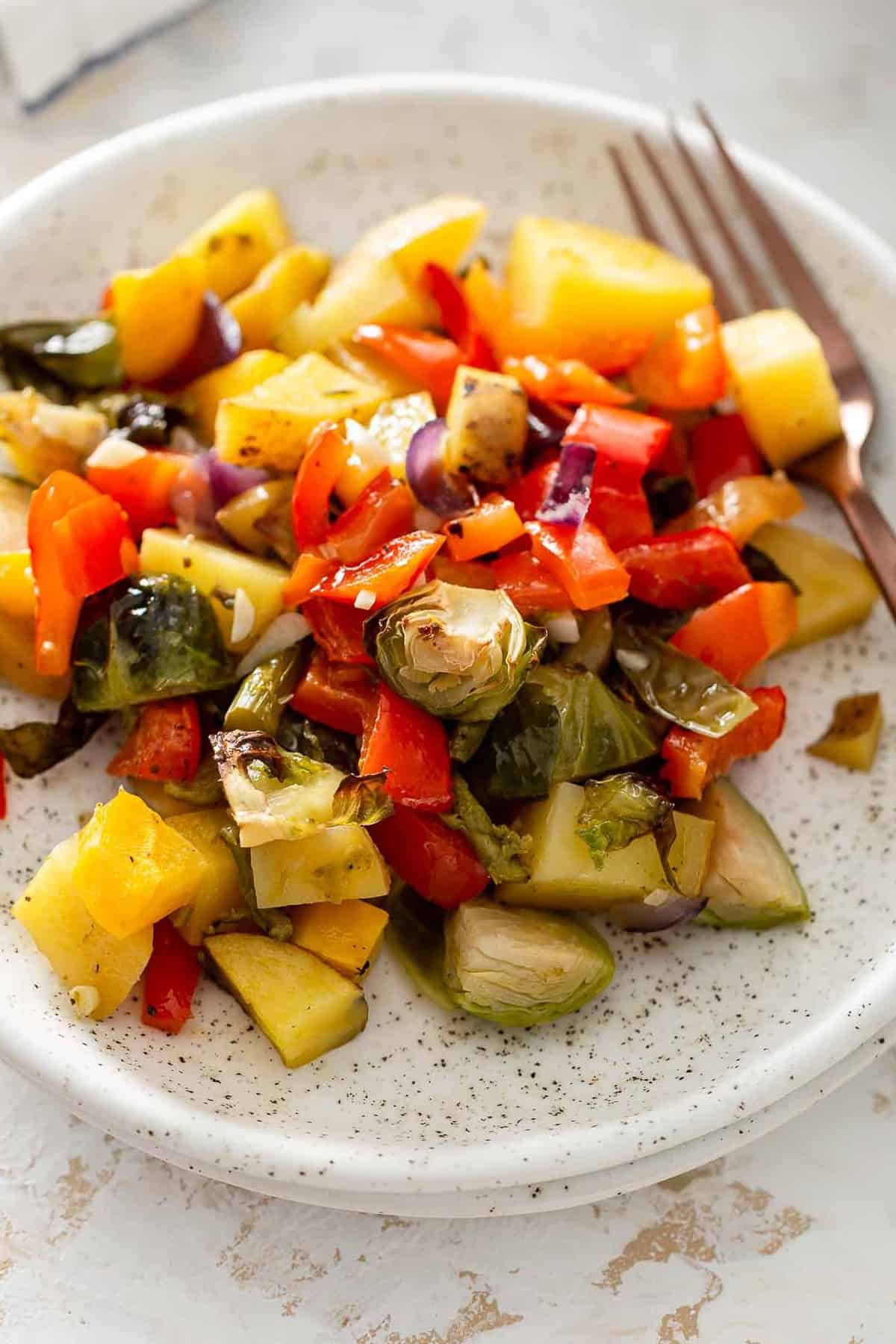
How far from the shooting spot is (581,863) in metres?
2.75

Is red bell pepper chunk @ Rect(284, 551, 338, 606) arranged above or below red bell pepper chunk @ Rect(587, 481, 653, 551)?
above

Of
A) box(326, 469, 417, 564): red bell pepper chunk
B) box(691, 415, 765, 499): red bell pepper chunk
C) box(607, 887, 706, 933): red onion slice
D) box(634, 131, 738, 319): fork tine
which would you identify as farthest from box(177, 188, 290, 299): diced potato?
box(607, 887, 706, 933): red onion slice

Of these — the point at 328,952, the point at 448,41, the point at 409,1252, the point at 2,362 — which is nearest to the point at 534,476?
the point at 328,952

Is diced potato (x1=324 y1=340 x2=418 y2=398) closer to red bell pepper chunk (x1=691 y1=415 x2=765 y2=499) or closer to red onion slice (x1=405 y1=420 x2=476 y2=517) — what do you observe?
red onion slice (x1=405 y1=420 x2=476 y2=517)

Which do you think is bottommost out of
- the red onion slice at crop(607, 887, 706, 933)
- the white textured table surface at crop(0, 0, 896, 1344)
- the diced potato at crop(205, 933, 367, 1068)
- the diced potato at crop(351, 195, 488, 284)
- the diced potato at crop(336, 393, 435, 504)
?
the white textured table surface at crop(0, 0, 896, 1344)

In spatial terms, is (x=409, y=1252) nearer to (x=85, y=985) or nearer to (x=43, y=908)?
(x=85, y=985)

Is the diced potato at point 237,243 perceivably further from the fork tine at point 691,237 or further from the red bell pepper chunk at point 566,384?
the fork tine at point 691,237

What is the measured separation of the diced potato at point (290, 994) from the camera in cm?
265

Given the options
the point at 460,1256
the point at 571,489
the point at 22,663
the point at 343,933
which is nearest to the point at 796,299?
the point at 571,489

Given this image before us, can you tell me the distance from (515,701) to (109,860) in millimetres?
897

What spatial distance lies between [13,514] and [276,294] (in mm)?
922

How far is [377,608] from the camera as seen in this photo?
2.79 m

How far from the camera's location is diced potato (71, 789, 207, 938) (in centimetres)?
258

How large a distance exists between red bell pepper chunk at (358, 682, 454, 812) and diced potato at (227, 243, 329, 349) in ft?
3.97
